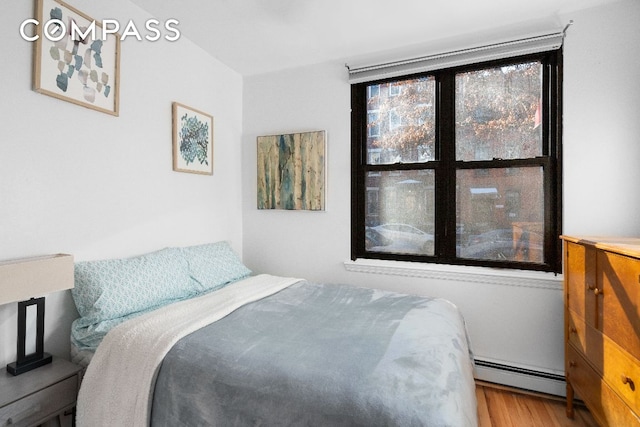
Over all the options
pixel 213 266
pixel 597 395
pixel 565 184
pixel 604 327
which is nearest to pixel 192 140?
pixel 213 266

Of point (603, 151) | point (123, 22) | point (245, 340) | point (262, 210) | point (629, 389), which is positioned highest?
point (123, 22)

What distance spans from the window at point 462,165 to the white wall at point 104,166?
4.57 feet

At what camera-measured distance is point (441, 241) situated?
106 inches

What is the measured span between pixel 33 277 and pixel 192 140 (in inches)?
61.4

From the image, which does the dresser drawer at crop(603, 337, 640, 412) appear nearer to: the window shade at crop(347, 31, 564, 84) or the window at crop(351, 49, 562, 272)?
the window at crop(351, 49, 562, 272)

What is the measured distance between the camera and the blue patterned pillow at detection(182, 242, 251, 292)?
237 centimetres

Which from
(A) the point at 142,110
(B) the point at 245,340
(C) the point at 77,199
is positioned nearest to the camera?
(B) the point at 245,340

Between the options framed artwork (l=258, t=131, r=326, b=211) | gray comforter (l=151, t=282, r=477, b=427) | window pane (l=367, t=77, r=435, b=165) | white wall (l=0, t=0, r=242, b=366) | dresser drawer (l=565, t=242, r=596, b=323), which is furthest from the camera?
framed artwork (l=258, t=131, r=326, b=211)

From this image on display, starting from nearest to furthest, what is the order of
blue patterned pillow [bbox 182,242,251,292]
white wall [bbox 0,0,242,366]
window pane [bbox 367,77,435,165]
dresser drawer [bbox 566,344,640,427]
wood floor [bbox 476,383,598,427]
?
dresser drawer [bbox 566,344,640,427]
white wall [bbox 0,0,242,366]
wood floor [bbox 476,383,598,427]
blue patterned pillow [bbox 182,242,251,292]
window pane [bbox 367,77,435,165]

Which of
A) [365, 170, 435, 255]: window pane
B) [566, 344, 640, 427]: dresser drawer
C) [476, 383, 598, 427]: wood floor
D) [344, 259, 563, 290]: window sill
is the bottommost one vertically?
[476, 383, 598, 427]: wood floor

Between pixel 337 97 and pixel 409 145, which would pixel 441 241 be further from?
pixel 337 97

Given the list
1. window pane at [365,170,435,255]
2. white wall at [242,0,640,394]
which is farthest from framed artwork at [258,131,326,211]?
window pane at [365,170,435,255]

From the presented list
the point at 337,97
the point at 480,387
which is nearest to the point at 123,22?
the point at 337,97

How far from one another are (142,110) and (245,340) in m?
1.80
